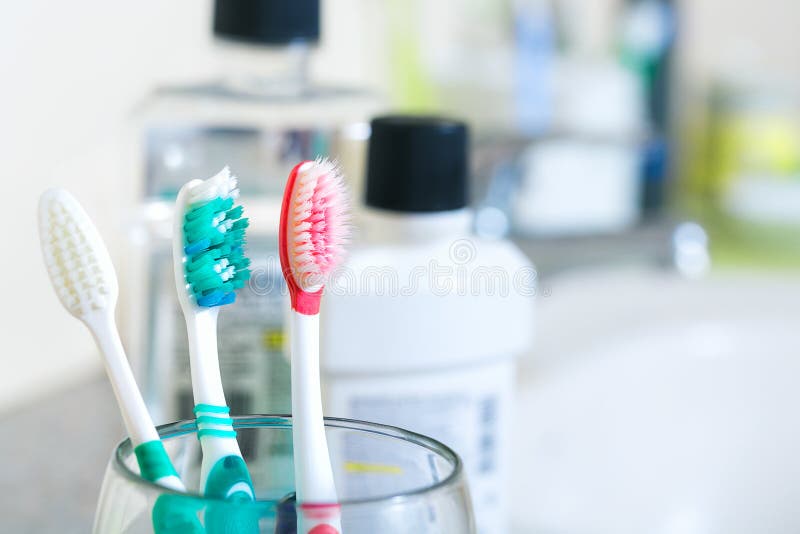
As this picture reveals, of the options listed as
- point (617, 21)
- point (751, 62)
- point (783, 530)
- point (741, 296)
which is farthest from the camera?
point (751, 62)

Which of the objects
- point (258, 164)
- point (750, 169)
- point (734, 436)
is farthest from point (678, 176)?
point (258, 164)

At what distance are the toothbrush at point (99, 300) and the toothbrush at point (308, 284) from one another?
0.08 ft

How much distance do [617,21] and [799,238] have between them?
0.73 feet

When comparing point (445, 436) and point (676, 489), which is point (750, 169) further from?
point (445, 436)

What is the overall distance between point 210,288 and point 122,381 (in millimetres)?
23

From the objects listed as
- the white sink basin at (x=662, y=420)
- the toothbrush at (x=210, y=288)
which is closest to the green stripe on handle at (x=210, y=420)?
the toothbrush at (x=210, y=288)

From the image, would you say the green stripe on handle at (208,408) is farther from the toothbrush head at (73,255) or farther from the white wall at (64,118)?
the white wall at (64,118)

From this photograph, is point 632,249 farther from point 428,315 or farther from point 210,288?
point 210,288

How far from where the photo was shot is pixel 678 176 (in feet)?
2.85

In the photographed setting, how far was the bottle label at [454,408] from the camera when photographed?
0.99 feet

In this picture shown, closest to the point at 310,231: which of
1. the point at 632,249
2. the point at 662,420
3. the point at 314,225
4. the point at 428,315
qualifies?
the point at 314,225

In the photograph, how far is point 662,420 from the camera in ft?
1.74

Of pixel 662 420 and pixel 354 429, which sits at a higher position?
pixel 354 429

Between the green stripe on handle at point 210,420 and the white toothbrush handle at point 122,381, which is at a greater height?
the white toothbrush handle at point 122,381
